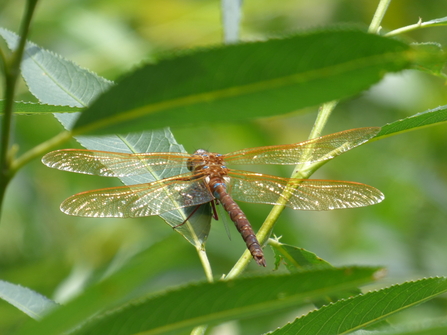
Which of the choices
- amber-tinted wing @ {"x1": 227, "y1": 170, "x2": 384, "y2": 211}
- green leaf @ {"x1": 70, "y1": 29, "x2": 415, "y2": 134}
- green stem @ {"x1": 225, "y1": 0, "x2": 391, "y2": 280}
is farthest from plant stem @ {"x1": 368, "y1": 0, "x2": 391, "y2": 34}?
green leaf @ {"x1": 70, "y1": 29, "x2": 415, "y2": 134}

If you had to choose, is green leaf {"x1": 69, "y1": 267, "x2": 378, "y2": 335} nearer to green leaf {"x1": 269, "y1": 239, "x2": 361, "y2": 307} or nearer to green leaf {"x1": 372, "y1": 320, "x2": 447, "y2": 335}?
green leaf {"x1": 372, "y1": 320, "x2": 447, "y2": 335}

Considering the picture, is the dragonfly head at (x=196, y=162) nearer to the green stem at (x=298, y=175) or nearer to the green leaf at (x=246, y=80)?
the green stem at (x=298, y=175)

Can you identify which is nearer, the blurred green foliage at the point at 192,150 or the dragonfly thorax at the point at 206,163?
the dragonfly thorax at the point at 206,163

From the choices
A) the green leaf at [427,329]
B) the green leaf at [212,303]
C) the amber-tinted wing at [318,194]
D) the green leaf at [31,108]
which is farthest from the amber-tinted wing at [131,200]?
the green leaf at [427,329]

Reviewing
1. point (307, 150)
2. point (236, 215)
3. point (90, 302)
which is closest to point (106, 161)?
point (236, 215)

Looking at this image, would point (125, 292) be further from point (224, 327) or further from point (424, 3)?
point (424, 3)

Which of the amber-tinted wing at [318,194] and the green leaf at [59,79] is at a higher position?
the green leaf at [59,79]
